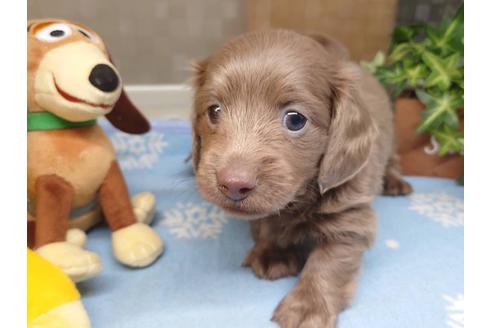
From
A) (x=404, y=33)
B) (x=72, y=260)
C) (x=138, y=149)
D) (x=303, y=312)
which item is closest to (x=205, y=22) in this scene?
(x=138, y=149)

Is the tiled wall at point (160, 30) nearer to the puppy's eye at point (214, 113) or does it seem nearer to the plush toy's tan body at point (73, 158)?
the plush toy's tan body at point (73, 158)

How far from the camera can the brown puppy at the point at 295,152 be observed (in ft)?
4.11

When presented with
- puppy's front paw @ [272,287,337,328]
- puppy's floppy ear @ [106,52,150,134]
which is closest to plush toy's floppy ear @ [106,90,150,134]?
puppy's floppy ear @ [106,52,150,134]

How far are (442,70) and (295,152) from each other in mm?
1283

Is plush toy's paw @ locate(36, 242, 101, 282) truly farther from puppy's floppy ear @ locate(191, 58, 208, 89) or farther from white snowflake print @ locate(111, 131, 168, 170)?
white snowflake print @ locate(111, 131, 168, 170)

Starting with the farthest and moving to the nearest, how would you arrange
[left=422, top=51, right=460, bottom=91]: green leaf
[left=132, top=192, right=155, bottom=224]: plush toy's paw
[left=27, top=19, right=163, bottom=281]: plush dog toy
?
1. [left=422, top=51, right=460, bottom=91]: green leaf
2. [left=132, top=192, right=155, bottom=224]: plush toy's paw
3. [left=27, top=19, right=163, bottom=281]: plush dog toy

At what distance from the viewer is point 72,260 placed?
1.37 m

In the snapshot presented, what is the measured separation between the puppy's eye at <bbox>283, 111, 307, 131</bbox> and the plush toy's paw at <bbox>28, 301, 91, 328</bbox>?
2.54 ft

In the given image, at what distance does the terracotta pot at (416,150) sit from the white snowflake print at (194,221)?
1100 millimetres

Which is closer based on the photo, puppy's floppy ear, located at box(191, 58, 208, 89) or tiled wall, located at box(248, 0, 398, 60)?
puppy's floppy ear, located at box(191, 58, 208, 89)

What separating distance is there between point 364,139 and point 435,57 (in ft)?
3.65

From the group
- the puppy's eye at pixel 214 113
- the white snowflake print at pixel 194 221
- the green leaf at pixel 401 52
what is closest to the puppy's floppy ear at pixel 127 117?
the white snowflake print at pixel 194 221

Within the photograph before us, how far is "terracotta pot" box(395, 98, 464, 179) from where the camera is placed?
2354mm
